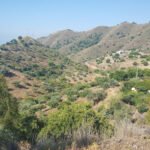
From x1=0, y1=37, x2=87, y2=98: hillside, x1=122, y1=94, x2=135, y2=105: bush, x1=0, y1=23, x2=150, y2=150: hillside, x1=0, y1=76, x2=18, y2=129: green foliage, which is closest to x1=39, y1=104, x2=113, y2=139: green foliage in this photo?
x1=0, y1=23, x2=150, y2=150: hillside

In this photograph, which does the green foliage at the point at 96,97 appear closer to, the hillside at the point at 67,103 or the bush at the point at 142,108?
the hillside at the point at 67,103

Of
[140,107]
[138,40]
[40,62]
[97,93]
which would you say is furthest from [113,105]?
[138,40]

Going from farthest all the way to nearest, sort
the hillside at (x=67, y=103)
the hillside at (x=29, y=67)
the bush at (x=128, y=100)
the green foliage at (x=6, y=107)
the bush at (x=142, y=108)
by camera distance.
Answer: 1. the hillside at (x=29, y=67)
2. the bush at (x=128, y=100)
3. the bush at (x=142, y=108)
4. the hillside at (x=67, y=103)
5. the green foliage at (x=6, y=107)

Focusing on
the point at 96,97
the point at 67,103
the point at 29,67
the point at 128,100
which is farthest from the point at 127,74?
the point at 29,67

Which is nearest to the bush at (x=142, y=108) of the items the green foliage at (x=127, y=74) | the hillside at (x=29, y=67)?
the green foliage at (x=127, y=74)

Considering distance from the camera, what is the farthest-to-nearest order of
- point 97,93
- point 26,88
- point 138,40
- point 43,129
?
1. point 138,40
2. point 26,88
3. point 97,93
4. point 43,129

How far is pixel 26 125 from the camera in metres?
13.1

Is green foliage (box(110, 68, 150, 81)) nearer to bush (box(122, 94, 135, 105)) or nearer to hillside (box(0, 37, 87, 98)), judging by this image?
hillside (box(0, 37, 87, 98))

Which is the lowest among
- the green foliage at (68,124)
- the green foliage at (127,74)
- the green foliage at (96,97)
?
the green foliage at (96,97)

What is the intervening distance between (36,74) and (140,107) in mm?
58811

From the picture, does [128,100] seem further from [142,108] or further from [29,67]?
[29,67]

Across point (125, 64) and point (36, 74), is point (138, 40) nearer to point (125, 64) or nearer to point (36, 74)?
point (125, 64)

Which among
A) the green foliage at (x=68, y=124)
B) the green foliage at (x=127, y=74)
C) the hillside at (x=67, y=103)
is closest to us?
the hillside at (x=67, y=103)

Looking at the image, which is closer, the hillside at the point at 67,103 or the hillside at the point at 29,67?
the hillside at the point at 67,103
